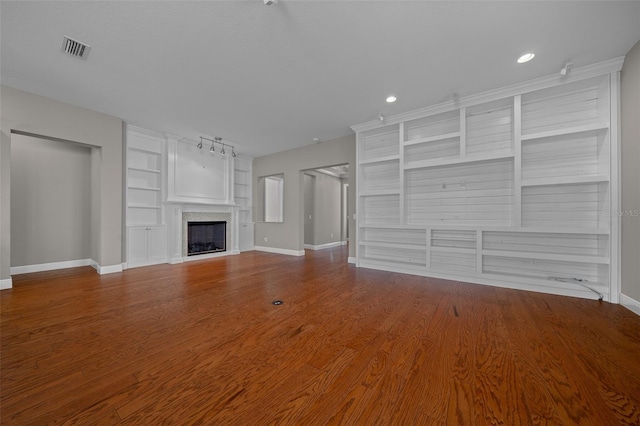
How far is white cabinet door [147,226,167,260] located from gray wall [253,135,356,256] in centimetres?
256

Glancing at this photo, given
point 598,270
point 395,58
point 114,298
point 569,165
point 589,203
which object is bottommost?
point 114,298

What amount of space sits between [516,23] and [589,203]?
2420mm

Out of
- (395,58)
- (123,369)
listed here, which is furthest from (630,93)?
(123,369)

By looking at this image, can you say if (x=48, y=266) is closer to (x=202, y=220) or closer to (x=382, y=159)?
(x=202, y=220)

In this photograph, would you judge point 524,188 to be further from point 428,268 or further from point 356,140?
point 356,140

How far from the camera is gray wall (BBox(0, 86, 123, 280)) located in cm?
311

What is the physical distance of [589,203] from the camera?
2.88 meters

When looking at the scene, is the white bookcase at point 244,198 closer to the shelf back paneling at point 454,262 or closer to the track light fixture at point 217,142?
the track light fixture at point 217,142

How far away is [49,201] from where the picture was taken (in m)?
4.21

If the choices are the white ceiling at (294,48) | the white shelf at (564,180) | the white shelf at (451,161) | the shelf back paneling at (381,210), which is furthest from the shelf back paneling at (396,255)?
the white ceiling at (294,48)

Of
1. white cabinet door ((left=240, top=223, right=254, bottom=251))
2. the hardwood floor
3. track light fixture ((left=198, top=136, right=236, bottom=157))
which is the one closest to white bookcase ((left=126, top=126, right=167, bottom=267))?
track light fixture ((left=198, top=136, right=236, bottom=157))

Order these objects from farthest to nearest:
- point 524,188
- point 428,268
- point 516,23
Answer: point 428,268 < point 524,188 < point 516,23

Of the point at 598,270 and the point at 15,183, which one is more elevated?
the point at 15,183

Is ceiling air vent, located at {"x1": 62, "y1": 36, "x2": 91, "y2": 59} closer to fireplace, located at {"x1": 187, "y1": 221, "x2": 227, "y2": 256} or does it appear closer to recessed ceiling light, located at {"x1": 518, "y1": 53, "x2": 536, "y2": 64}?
fireplace, located at {"x1": 187, "y1": 221, "x2": 227, "y2": 256}
